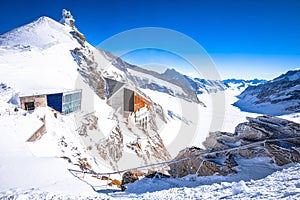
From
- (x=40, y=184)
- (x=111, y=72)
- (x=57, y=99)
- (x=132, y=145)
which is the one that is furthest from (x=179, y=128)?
(x=40, y=184)

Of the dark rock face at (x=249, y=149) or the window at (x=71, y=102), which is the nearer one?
the dark rock face at (x=249, y=149)

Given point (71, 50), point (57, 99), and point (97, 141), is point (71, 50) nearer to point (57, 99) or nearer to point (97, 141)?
point (57, 99)

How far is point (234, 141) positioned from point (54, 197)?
7.55 metres

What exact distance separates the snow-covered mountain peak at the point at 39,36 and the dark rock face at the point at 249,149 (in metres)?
36.8

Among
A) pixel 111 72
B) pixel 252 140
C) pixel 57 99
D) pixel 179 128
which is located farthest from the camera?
pixel 111 72

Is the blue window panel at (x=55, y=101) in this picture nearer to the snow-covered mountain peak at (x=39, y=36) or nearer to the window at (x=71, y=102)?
the window at (x=71, y=102)

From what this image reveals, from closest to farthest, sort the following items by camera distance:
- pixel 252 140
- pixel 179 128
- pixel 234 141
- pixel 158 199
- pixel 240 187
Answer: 1. pixel 240 187
2. pixel 158 199
3. pixel 252 140
4. pixel 234 141
5. pixel 179 128

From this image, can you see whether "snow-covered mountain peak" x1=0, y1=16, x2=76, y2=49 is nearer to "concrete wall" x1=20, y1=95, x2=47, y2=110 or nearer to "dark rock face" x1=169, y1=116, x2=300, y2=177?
"concrete wall" x1=20, y1=95, x2=47, y2=110

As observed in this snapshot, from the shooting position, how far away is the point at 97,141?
19625mm

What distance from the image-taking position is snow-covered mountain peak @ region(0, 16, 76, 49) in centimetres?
3784

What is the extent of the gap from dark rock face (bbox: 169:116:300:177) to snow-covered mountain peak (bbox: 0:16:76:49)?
1449 inches

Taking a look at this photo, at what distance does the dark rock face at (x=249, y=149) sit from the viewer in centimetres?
746

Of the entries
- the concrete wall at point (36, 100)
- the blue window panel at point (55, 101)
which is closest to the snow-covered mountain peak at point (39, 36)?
the blue window panel at point (55, 101)

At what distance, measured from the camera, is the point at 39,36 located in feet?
138
